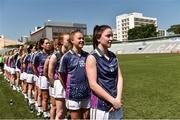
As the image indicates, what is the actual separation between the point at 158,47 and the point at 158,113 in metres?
82.7

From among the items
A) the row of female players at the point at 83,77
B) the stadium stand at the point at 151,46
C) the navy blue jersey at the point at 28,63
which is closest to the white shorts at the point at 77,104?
the row of female players at the point at 83,77

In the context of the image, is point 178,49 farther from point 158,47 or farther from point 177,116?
point 177,116

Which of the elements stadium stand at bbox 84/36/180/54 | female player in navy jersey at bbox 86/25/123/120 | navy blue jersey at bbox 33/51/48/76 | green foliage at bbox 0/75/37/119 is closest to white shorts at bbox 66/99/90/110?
female player in navy jersey at bbox 86/25/123/120

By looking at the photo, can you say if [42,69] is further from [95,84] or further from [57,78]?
[95,84]

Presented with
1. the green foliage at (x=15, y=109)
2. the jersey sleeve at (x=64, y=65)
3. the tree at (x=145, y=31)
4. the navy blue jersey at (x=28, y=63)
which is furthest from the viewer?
the tree at (x=145, y=31)

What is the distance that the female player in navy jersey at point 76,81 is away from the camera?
5.60m

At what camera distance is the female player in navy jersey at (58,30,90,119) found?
560 cm

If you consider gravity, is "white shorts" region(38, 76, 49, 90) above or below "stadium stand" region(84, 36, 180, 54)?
below

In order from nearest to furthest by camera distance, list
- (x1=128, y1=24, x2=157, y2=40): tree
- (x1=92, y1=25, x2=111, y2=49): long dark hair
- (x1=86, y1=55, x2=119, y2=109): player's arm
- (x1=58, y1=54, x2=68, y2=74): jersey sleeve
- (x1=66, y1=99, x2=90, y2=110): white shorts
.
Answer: (x1=86, y1=55, x2=119, y2=109): player's arm, (x1=92, y1=25, x2=111, y2=49): long dark hair, (x1=66, y1=99, x2=90, y2=110): white shorts, (x1=58, y1=54, x2=68, y2=74): jersey sleeve, (x1=128, y1=24, x2=157, y2=40): tree

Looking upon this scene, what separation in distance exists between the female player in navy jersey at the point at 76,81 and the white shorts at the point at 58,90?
0.91m

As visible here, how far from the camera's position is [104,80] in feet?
14.3

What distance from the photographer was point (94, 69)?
431cm

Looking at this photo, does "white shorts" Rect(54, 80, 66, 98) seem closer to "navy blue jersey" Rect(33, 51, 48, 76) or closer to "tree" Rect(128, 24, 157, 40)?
"navy blue jersey" Rect(33, 51, 48, 76)

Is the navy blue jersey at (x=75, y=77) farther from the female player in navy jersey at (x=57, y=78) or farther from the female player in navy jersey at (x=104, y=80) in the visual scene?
the female player in navy jersey at (x=104, y=80)
